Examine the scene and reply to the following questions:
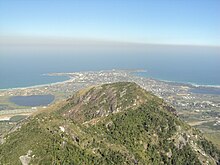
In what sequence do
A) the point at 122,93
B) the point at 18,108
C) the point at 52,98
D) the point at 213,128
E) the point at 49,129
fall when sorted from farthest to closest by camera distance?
the point at 52,98 < the point at 18,108 < the point at 213,128 < the point at 122,93 < the point at 49,129

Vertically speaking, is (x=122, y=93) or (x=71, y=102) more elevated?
(x=122, y=93)

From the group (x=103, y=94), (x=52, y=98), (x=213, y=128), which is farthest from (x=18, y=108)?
(x=103, y=94)

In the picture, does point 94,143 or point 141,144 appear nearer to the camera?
point 94,143

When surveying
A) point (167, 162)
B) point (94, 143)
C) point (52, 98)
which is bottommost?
point (52, 98)

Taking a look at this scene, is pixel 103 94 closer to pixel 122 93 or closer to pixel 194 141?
pixel 122 93

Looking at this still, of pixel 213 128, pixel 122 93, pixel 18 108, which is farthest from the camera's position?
pixel 18 108

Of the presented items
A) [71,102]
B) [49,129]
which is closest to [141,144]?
[49,129]
